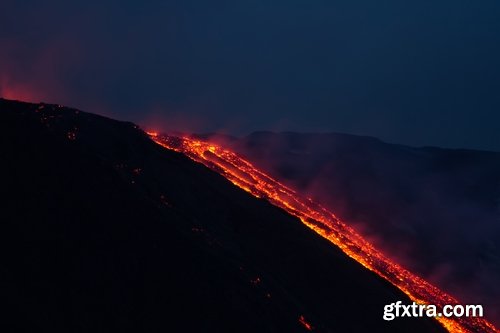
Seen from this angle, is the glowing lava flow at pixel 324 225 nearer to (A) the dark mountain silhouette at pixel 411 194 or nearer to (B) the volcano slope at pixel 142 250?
(B) the volcano slope at pixel 142 250

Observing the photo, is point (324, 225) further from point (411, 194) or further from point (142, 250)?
point (411, 194)

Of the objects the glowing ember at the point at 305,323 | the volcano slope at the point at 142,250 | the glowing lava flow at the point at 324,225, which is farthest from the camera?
the glowing lava flow at the point at 324,225

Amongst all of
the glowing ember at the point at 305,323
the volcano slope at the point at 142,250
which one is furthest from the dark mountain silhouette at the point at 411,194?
the glowing ember at the point at 305,323

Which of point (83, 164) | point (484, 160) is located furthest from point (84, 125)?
point (484, 160)

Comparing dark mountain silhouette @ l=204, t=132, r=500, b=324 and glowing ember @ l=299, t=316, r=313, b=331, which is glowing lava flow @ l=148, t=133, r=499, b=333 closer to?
glowing ember @ l=299, t=316, r=313, b=331

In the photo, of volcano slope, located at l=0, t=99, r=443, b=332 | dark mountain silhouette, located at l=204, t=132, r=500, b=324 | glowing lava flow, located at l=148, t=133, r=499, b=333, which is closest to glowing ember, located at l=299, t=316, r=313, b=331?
volcano slope, located at l=0, t=99, r=443, b=332

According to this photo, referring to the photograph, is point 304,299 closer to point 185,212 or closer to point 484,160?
point 185,212

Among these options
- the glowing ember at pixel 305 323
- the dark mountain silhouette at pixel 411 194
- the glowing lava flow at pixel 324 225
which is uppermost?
the dark mountain silhouette at pixel 411 194
